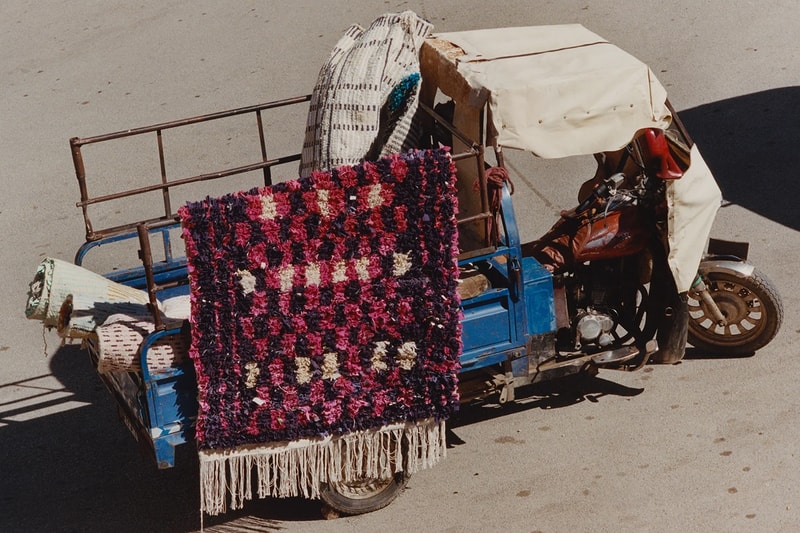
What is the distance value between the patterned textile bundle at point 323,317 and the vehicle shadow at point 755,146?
4.04 m

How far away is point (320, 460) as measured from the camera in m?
5.19

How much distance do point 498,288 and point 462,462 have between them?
1.11 m

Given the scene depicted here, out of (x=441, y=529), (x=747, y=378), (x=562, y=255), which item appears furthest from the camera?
(x=747, y=378)

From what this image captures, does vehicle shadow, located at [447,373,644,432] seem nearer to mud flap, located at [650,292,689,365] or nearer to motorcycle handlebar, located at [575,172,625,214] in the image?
mud flap, located at [650,292,689,365]

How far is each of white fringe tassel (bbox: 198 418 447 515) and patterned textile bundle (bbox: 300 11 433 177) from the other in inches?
61.0

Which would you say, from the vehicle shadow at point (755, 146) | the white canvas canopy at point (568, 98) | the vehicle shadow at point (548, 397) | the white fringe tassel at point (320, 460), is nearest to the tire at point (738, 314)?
the vehicle shadow at point (548, 397)

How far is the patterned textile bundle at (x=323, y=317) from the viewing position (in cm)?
478

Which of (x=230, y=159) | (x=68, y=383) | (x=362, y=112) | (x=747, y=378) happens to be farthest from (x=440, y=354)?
(x=230, y=159)

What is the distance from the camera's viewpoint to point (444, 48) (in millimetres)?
5805

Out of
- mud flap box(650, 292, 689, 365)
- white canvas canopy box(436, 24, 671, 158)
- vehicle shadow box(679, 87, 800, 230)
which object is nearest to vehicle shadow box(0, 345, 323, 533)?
mud flap box(650, 292, 689, 365)

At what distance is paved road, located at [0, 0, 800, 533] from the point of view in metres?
5.63

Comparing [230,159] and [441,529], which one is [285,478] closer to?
[441,529]

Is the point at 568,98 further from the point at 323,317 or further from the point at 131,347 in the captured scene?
the point at 131,347

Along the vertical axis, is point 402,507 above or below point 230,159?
below
